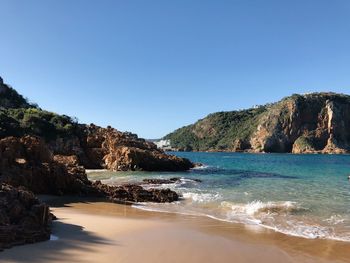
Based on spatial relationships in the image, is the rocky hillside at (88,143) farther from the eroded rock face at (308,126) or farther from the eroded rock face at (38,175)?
the eroded rock face at (308,126)

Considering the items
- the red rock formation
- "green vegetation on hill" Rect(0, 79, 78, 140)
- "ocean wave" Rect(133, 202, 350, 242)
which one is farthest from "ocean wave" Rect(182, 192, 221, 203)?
"green vegetation on hill" Rect(0, 79, 78, 140)

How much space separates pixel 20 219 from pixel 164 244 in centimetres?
369

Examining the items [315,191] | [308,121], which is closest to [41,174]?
[315,191]

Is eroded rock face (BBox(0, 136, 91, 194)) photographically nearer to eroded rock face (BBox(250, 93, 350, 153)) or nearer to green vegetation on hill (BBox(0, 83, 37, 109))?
green vegetation on hill (BBox(0, 83, 37, 109))

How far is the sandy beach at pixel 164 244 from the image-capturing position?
367 inches

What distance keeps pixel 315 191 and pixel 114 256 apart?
1864 centimetres

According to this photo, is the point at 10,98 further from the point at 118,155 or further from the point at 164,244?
the point at 164,244

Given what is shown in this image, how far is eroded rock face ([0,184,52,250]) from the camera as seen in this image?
9.77 metres

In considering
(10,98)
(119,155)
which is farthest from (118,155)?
(10,98)

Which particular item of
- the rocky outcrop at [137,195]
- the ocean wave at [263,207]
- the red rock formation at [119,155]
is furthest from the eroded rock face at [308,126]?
the ocean wave at [263,207]

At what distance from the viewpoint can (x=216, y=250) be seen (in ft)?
33.9

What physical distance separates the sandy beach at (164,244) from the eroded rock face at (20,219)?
1.08 ft

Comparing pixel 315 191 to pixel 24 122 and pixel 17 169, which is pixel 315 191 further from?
pixel 24 122

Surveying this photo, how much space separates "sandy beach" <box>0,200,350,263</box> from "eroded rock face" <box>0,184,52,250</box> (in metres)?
0.33
